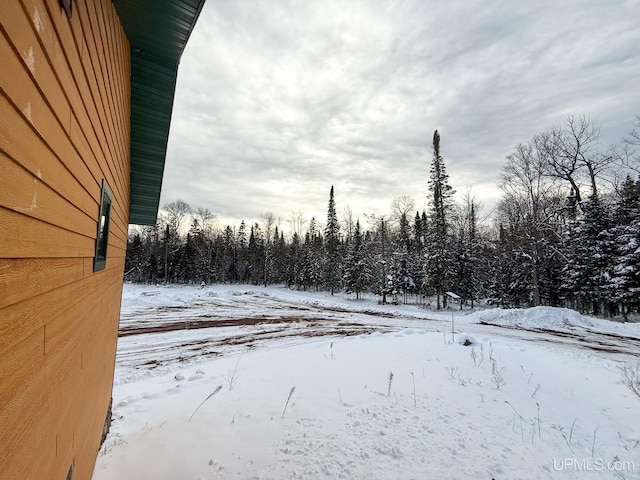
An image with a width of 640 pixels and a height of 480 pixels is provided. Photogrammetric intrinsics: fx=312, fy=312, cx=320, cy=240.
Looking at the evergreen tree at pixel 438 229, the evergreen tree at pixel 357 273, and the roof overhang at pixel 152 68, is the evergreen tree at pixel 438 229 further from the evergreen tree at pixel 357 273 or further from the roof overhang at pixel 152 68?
the roof overhang at pixel 152 68

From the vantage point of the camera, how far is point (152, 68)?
4648 millimetres

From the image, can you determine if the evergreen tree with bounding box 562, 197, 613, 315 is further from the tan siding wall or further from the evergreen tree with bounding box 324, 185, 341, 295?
the tan siding wall

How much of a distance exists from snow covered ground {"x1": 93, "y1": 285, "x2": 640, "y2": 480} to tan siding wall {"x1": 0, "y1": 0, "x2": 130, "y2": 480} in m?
2.38

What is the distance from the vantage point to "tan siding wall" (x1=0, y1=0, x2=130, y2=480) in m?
1.11

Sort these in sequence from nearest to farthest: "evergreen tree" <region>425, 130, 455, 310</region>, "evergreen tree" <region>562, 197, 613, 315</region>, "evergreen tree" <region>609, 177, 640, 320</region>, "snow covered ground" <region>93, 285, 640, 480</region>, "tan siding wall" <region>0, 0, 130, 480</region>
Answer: "tan siding wall" <region>0, 0, 130, 480</region>, "snow covered ground" <region>93, 285, 640, 480</region>, "evergreen tree" <region>609, 177, 640, 320</region>, "evergreen tree" <region>562, 197, 613, 315</region>, "evergreen tree" <region>425, 130, 455, 310</region>

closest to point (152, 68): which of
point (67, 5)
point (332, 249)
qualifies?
point (67, 5)

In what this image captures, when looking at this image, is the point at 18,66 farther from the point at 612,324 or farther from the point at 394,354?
the point at 612,324

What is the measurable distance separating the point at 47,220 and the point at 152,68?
4112 mm

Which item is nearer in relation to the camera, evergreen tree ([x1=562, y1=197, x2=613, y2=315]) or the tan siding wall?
the tan siding wall

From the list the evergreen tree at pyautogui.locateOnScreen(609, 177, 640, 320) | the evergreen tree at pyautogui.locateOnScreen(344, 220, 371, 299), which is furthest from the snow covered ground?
the evergreen tree at pyautogui.locateOnScreen(344, 220, 371, 299)

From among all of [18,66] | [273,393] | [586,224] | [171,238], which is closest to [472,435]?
[273,393]

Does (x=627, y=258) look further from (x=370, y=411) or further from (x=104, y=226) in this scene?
(x=104, y=226)

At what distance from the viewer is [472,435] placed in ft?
15.9

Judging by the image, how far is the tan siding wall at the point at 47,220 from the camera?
3.64 feet
